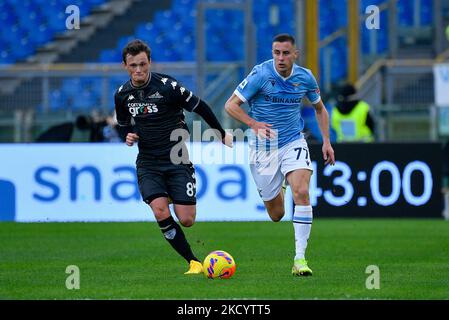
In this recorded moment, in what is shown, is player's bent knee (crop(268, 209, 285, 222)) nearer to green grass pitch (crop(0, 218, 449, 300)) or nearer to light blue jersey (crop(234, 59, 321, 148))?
green grass pitch (crop(0, 218, 449, 300))

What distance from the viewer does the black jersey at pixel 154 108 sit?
37.1 ft

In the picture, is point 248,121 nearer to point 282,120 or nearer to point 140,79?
point 282,120

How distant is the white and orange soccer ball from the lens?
418 inches

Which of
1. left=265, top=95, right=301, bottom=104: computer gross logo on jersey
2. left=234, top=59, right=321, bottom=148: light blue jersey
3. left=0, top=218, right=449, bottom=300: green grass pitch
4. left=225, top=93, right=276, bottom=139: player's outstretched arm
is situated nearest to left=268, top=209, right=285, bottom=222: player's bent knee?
left=0, top=218, right=449, bottom=300: green grass pitch

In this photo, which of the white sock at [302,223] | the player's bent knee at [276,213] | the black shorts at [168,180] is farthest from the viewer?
the player's bent knee at [276,213]

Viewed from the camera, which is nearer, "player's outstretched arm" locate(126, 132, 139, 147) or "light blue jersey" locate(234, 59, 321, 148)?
"player's outstretched arm" locate(126, 132, 139, 147)

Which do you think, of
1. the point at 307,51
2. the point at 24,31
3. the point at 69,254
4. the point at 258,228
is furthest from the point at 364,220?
the point at 24,31

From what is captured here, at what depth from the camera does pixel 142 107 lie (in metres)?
11.3

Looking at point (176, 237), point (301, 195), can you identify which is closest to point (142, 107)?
point (176, 237)

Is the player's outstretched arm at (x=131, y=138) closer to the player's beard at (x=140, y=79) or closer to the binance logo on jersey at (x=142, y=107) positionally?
the binance logo on jersey at (x=142, y=107)

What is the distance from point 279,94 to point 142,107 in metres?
1.36

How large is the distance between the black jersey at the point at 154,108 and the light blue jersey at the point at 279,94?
630mm

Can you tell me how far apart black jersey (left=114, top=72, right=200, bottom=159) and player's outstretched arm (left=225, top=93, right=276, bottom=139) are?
38cm

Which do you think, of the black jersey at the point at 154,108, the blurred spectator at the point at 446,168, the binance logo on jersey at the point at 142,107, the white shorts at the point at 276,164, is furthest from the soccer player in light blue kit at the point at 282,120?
the blurred spectator at the point at 446,168
